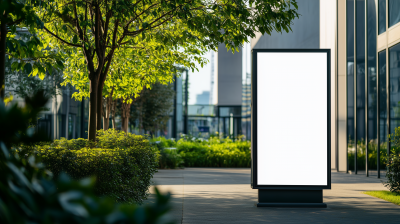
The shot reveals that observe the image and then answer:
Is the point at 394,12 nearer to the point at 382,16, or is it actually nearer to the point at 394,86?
the point at 382,16

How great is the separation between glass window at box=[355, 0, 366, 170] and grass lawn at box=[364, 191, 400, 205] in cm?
513

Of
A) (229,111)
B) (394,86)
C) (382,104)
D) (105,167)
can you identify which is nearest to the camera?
(105,167)

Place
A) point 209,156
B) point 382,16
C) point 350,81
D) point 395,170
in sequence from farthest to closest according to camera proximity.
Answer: point 209,156, point 350,81, point 382,16, point 395,170

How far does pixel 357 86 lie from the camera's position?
47.5 ft

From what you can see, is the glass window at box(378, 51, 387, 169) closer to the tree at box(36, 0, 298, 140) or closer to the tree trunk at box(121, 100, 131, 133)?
the tree at box(36, 0, 298, 140)

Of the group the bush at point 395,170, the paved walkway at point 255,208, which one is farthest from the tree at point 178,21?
the bush at point 395,170

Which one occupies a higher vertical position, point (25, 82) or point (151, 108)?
point (25, 82)

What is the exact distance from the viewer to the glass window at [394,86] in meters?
11.7

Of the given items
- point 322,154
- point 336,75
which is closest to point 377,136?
point 336,75

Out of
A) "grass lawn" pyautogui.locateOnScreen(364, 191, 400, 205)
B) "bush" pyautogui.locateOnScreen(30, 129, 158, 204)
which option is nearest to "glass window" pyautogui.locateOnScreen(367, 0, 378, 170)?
→ "grass lawn" pyautogui.locateOnScreen(364, 191, 400, 205)

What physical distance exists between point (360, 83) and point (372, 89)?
103 cm

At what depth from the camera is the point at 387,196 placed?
27.9 ft

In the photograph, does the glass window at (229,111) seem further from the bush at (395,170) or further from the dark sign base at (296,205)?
the dark sign base at (296,205)

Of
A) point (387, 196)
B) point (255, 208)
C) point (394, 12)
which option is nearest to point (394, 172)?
point (387, 196)
